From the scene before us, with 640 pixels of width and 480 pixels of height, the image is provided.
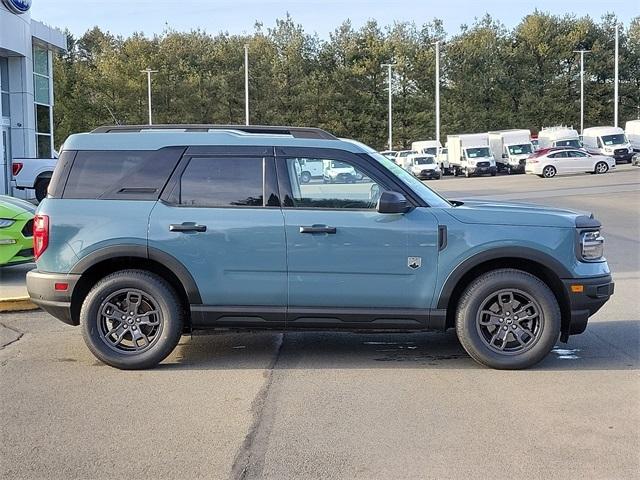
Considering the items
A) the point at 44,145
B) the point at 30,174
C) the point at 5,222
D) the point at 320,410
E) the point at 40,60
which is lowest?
the point at 320,410

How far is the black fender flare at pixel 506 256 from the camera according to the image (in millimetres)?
5906

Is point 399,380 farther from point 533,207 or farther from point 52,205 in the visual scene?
point 52,205

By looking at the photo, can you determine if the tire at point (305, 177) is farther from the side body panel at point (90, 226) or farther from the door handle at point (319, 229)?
the side body panel at point (90, 226)

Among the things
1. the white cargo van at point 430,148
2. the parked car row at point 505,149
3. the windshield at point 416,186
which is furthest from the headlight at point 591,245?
the white cargo van at point 430,148

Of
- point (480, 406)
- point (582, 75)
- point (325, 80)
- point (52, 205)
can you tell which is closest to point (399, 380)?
point (480, 406)

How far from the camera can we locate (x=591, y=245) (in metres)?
6.08

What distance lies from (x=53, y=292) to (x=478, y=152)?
44.9 metres

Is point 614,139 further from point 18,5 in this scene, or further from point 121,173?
Answer: point 121,173

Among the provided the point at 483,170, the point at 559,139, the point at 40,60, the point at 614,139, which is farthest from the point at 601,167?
the point at 40,60

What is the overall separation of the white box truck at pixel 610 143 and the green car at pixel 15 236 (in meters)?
44.9

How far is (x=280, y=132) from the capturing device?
6406 millimetres

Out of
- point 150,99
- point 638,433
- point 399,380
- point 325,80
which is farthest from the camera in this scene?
point 325,80

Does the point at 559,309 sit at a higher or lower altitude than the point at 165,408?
higher

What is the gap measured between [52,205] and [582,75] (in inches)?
2786
